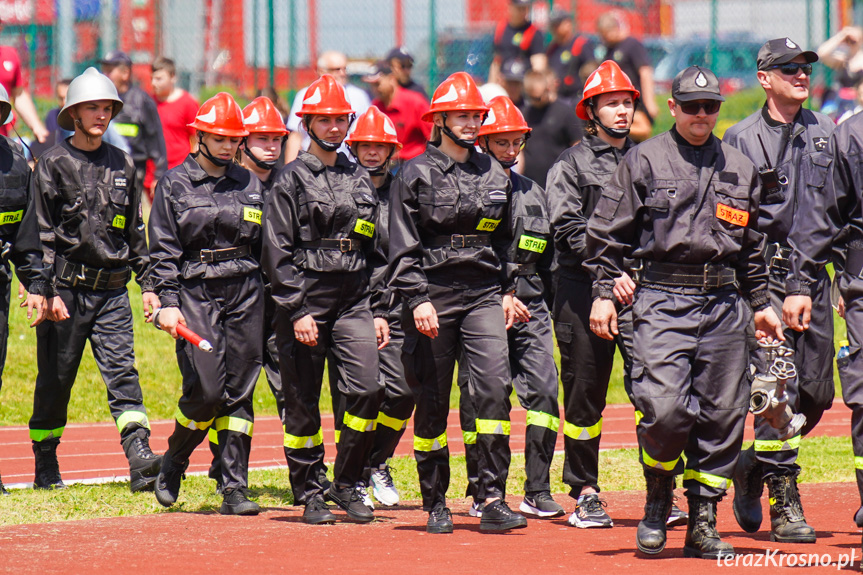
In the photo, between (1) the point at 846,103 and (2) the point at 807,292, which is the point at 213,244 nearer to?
(2) the point at 807,292

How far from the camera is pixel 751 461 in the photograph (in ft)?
24.3

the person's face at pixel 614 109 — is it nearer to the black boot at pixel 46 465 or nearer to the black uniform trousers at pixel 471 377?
the black uniform trousers at pixel 471 377

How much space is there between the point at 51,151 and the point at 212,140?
137 centimetres

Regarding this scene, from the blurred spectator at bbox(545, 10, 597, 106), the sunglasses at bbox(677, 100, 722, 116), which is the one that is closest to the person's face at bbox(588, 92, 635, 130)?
the sunglasses at bbox(677, 100, 722, 116)

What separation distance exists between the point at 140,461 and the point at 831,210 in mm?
4865

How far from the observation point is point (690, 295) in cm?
655

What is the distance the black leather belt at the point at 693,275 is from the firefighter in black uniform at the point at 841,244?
0.45 meters

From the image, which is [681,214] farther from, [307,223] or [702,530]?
[307,223]

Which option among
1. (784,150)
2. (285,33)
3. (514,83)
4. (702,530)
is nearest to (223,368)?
(702,530)

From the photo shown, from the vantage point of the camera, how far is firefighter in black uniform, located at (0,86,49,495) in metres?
8.70

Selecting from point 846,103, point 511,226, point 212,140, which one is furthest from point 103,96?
point 846,103

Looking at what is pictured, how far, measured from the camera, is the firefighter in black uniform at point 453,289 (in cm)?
746

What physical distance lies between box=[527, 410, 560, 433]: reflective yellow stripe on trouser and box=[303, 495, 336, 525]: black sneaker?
54.9 inches

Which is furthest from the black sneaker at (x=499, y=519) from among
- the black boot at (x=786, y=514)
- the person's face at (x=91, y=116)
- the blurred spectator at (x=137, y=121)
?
the blurred spectator at (x=137, y=121)
